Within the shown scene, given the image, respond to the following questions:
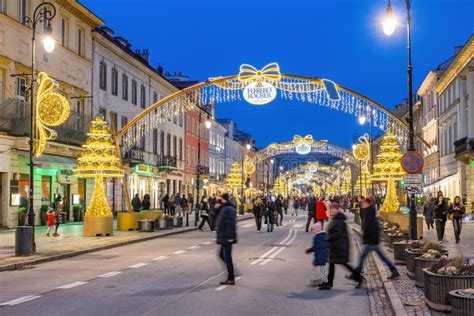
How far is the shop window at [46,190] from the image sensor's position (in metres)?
34.4

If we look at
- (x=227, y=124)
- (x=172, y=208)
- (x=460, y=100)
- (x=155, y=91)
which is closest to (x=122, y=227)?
(x=172, y=208)

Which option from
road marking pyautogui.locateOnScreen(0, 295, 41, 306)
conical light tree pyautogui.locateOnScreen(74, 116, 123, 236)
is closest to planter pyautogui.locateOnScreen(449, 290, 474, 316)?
road marking pyautogui.locateOnScreen(0, 295, 41, 306)

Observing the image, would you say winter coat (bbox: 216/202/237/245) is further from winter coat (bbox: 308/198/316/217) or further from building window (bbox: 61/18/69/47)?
building window (bbox: 61/18/69/47)

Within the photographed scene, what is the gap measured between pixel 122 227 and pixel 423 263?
22.2m

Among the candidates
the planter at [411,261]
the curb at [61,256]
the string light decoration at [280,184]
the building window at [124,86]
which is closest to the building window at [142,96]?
the building window at [124,86]

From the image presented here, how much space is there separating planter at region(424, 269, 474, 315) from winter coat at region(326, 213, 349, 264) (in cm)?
291

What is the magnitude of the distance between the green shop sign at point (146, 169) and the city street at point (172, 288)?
30203mm

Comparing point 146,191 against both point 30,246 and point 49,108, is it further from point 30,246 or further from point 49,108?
point 30,246

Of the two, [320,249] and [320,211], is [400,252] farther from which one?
[320,211]

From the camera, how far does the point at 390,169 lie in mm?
31125

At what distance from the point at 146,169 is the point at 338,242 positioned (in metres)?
41.2

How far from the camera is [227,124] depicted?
10369cm

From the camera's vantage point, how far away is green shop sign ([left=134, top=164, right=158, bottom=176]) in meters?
50.3

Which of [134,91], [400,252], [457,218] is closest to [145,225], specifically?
[457,218]
